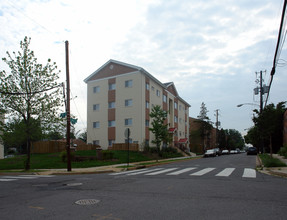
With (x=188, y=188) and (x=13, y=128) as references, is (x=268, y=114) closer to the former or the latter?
(x=188, y=188)

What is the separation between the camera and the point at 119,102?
1491 inches

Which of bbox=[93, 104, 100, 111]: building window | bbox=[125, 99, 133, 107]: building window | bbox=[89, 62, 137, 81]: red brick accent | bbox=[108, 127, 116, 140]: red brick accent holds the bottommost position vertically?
bbox=[108, 127, 116, 140]: red brick accent

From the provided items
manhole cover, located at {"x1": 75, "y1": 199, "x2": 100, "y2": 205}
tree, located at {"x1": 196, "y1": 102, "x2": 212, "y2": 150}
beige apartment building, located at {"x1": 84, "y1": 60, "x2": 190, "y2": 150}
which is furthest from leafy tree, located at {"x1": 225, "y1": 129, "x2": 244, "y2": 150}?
manhole cover, located at {"x1": 75, "y1": 199, "x2": 100, "y2": 205}

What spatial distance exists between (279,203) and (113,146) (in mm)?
30604

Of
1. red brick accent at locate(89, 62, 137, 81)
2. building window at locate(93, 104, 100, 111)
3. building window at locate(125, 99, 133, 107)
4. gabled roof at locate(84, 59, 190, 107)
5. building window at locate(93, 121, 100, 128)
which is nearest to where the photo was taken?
building window at locate(125, 99, 133, 107)

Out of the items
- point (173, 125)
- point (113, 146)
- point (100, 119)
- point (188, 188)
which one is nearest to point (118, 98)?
point (100, 119)

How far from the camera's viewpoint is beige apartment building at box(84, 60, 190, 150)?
3631cm

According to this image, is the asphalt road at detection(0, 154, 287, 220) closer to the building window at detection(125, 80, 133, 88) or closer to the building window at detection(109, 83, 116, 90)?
the building window at detection(125, 80, 133, 88)

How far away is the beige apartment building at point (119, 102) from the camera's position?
3631cm

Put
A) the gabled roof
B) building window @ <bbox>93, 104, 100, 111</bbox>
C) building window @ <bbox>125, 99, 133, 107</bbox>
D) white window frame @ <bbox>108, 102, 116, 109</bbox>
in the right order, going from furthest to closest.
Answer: building window @ <bbox>93, 104, 100, 111</bbox>, white window frame @ <bbox>108, 102, 116, 109</bbox>, the gabled roof, building window @ <bbox>125, 99, 133, 107</bbox>

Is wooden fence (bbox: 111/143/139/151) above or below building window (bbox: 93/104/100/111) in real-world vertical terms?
below

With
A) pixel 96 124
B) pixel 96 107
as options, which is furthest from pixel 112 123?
pixel 96 107

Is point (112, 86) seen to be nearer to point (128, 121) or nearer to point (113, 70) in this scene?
point (113, 70)

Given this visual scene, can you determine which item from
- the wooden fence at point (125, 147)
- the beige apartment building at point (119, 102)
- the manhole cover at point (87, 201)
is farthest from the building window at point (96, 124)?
the manhole cover at point (87, 201)
